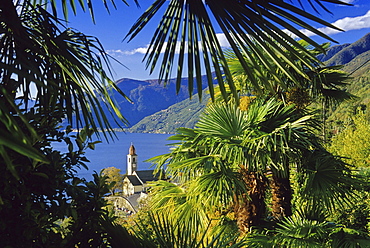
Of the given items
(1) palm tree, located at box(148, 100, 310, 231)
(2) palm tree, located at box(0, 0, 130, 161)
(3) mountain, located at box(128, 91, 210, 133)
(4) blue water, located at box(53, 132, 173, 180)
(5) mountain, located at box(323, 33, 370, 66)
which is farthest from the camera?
(5) mountain, located at box(323, 33, 370, 66)

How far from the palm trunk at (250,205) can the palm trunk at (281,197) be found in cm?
15

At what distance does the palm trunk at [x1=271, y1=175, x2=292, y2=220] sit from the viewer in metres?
2.99

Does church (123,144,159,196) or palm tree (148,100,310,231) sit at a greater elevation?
palm tree (148,100,310,231)

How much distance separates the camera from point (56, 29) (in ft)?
4.40

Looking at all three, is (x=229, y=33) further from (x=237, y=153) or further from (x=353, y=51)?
(x=353, y=51)

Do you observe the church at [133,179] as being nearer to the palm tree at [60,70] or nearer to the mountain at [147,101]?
the palm tree at [60,70]

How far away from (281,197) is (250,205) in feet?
1.14

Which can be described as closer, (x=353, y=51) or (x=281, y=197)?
(x=281, y=197)

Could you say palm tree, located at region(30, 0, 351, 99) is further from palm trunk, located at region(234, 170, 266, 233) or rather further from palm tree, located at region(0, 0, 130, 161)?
palm trunk, located at region(234, 170, 266, 233)

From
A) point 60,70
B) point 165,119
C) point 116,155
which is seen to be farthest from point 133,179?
point 165,119

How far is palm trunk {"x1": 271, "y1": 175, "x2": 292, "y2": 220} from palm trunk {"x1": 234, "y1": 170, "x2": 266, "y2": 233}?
0.49ft

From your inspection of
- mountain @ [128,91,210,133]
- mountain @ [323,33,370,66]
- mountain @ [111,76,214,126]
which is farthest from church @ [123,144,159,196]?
mountain @ [323,33,370,66]

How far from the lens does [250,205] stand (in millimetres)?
2906

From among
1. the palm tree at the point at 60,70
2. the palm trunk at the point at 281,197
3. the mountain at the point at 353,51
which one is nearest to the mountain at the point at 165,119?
the mountain at the point at 353,51
